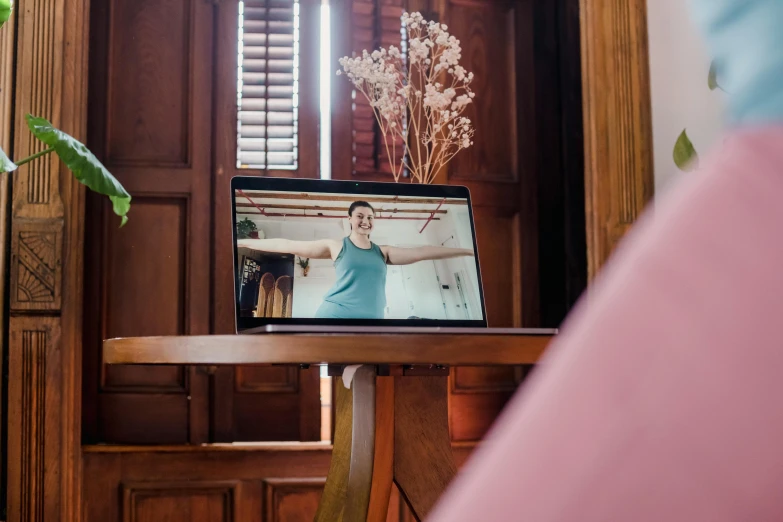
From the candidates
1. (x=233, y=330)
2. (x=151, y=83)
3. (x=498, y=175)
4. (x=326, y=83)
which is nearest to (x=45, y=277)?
(x=233, y=330)

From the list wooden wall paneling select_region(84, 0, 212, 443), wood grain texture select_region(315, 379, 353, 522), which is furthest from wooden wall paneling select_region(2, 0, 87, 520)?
wood grain texture select_region(315, 379, 353, 522)

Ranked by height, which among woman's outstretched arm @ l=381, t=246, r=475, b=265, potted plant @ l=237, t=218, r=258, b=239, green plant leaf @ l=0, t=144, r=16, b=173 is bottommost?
woman's outstretched arm @ l=381, t=246, r=475, b=265

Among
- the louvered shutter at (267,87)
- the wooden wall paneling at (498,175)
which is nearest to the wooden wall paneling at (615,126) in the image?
the wooden wall paneling at (498,175)

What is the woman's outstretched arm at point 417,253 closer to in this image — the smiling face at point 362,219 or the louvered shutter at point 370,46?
the smiling face at point 362,219

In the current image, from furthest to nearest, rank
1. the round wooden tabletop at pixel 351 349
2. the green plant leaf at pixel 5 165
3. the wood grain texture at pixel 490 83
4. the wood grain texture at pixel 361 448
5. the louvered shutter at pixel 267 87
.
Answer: the wood grain texture at pixel 490 83
the louvered shutter at pixel 267 87
the green plant leaf at pixel 5 165
the wood grain texture at pixel 361 448
the round wooden tabletop at pixel 351 349

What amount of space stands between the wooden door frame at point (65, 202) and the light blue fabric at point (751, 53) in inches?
94.3

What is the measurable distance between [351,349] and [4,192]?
70.4 inches

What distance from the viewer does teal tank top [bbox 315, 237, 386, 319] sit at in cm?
142

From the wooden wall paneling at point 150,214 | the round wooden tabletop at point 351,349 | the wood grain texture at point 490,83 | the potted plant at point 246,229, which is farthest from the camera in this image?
the wood grain texture at point 490,83

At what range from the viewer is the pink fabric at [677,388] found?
8.0 inches

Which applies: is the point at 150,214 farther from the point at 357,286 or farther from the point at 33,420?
the point at 357,286

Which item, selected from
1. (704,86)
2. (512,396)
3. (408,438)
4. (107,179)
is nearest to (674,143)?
(704,86)

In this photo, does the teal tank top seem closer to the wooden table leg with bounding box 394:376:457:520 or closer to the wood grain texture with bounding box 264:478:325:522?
the wooden table leg with bounding box 394:376:457:520

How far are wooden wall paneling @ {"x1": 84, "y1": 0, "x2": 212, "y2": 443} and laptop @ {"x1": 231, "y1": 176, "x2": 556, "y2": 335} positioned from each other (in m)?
1.25
